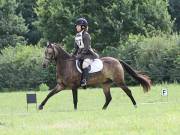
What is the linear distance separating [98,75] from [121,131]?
8973mm

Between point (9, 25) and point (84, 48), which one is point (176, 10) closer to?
point (9, 25)

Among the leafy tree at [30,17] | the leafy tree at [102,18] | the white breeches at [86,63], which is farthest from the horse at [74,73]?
the leafy tree at [30,17]

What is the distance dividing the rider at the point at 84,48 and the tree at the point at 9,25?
46.5 meters

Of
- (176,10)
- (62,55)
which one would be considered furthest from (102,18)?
(62,55)

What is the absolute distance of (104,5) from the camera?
2386 inches

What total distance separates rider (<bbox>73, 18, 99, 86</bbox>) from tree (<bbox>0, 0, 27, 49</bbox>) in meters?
46.5

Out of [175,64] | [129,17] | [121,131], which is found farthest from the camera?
[129,17]

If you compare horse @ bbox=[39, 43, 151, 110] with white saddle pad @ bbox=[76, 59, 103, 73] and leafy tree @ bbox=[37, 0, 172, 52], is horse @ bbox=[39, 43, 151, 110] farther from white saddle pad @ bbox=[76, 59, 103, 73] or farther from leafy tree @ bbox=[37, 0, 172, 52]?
leafy tree @ bbox=[37, 0, 172, 52]

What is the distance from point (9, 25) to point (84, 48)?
47778 mm

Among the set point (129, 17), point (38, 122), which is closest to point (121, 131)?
point (38, 122)

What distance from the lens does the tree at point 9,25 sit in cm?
6588

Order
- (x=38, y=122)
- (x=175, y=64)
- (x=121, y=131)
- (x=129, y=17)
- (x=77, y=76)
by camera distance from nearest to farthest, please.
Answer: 1. (x=121, y=131)
2. (x=38, y=122)
3. (x=77, y=76)
4. (x=175, y=64)
5. (x=129, y=17)

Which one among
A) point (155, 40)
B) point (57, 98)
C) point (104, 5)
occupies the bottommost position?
point (57, 98)

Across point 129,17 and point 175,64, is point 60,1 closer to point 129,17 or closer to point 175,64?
point 129,17
